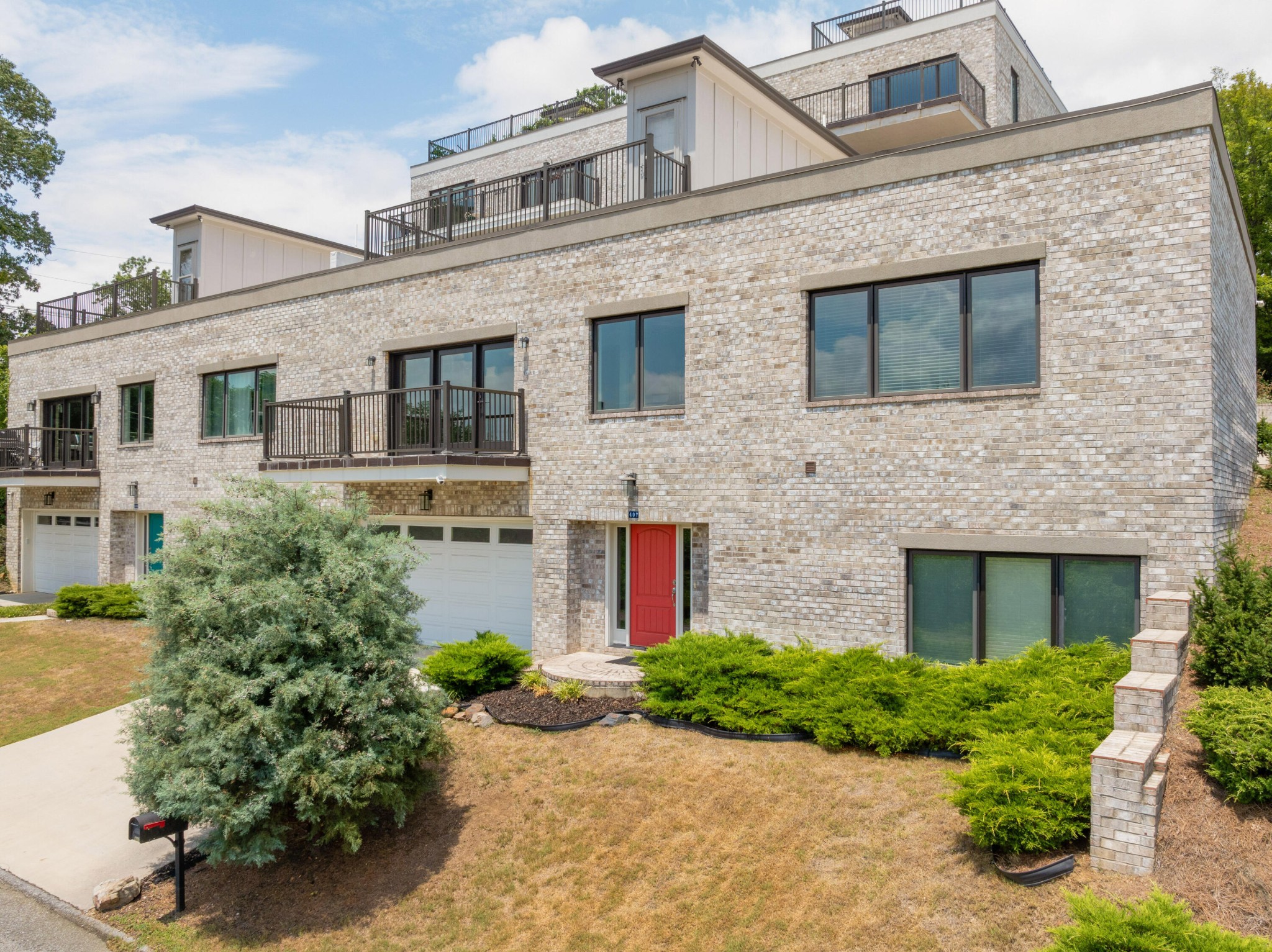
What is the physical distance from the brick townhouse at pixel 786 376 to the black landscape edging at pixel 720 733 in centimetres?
217

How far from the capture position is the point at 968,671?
920 centimetres

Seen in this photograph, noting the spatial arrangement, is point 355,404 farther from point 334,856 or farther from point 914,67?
point 914,67

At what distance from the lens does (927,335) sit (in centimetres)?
1091

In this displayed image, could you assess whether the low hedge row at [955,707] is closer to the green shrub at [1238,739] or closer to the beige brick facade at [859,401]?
the green shrub at [1238,739]

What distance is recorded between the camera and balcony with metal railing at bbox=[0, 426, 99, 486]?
23.0 meters

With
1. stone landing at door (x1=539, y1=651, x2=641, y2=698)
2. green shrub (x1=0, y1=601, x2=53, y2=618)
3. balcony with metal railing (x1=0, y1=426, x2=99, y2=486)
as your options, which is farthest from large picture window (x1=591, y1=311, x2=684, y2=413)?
green shrub (x1=0, y1=601, x2=53, y2=618)

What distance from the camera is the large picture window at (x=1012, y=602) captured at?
9.84 meters

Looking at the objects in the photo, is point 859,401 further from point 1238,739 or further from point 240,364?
point 240,364

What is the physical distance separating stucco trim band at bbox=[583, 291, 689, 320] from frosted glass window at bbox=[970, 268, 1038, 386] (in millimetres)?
4079

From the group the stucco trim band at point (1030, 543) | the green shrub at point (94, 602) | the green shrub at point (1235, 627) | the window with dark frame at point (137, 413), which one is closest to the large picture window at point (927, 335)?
the stucco trim band at point (1030, 543)

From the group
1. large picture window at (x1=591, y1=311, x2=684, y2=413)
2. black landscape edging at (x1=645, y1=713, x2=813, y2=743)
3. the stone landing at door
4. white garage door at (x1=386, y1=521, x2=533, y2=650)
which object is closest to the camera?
black landscape edging at (x1=645, y1=713, x2=813, y2=743)

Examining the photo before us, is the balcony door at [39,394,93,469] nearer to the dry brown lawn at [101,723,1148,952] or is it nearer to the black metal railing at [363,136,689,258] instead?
the black metal railing at [363,136,689,258]

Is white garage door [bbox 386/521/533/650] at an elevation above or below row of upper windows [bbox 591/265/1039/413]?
below

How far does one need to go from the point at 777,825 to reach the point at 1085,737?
2.67 m
